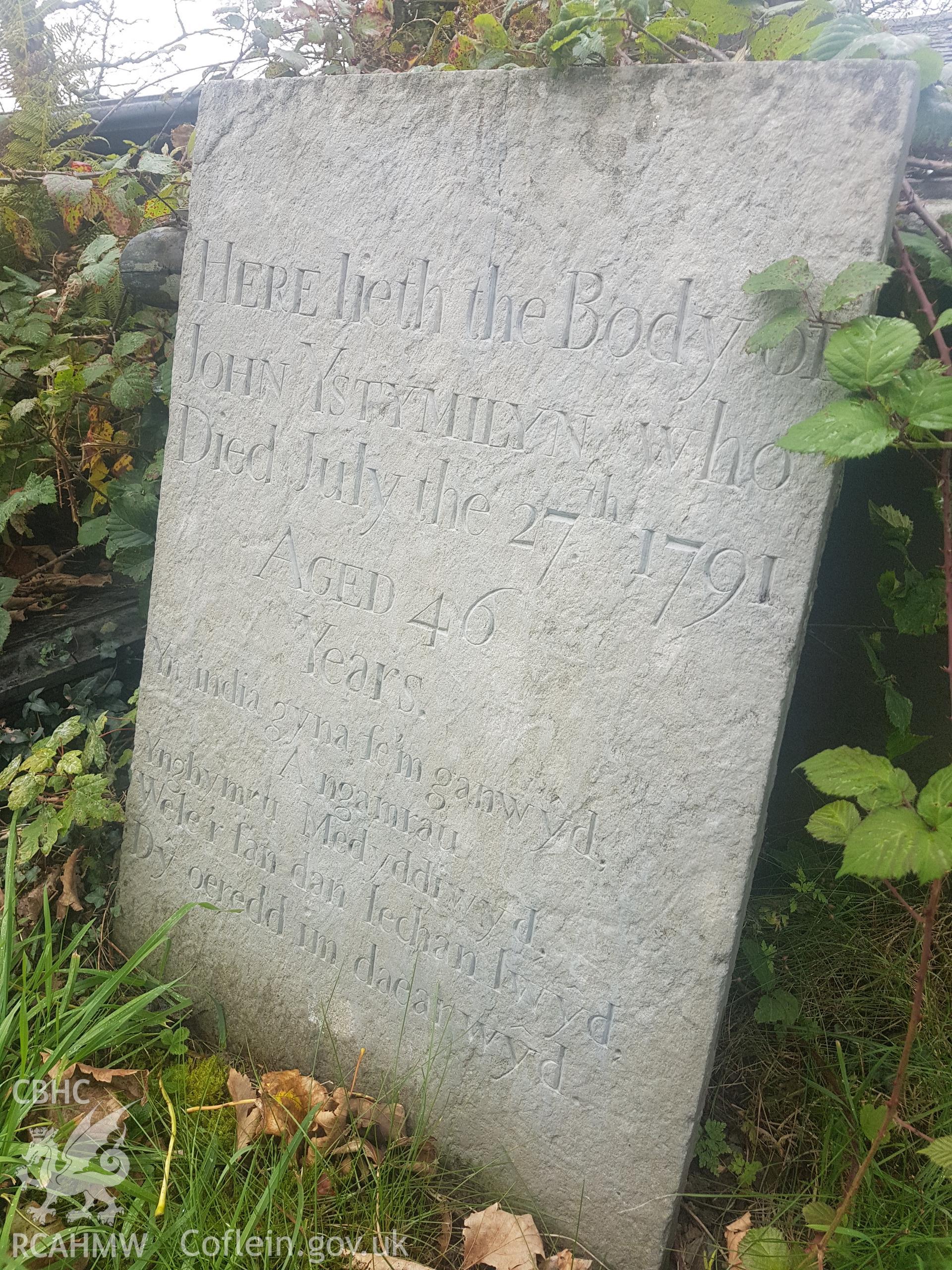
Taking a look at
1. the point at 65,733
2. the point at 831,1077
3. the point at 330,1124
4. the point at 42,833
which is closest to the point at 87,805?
the point at 42,833

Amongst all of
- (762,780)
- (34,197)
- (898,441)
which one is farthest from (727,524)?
(34,197)

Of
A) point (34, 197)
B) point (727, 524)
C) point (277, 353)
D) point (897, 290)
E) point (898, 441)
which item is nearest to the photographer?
point (898, 441)

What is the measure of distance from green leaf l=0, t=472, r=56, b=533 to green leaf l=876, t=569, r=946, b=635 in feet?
7.52

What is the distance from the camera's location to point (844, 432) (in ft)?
4.72

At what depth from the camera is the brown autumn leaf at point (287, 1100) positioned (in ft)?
6.47

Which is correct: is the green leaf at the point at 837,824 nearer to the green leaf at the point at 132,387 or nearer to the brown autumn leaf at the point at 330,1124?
the brown autumn leaf at the point at 330,1124

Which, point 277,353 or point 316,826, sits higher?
point 277,353

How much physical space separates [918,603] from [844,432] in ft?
2.29

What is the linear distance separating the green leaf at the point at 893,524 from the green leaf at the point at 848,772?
0.58 m

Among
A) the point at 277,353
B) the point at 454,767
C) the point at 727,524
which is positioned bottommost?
the point at 454,767

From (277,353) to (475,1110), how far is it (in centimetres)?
171

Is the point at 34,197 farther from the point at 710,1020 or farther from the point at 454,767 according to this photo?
the point at 710,1020

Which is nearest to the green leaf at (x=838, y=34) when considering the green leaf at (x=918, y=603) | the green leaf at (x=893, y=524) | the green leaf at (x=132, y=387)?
the green leaf at (x=893, y=524)

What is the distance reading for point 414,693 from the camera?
2025 millimetres
